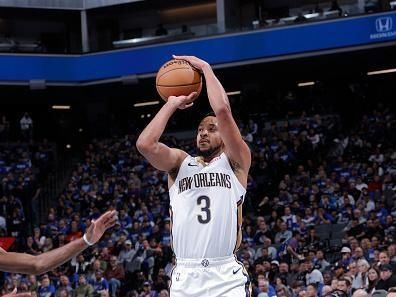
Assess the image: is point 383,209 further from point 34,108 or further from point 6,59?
point 34,108

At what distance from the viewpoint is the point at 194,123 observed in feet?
93.9

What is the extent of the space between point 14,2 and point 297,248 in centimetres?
1469

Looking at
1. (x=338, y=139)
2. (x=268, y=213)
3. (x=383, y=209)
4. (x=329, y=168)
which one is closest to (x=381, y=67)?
(x=338, y=139)

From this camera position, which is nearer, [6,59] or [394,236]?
[394,236]

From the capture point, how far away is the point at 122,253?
2000 cm

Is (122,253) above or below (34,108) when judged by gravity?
below

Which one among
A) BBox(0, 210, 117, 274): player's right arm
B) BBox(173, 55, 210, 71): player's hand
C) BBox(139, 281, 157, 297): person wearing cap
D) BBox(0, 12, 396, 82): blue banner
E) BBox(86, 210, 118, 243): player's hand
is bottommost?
BBox(139, 281, 157, 297): person wearing cap

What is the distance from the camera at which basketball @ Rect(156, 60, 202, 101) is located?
21.7ft

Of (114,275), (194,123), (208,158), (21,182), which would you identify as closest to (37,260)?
(208,158)

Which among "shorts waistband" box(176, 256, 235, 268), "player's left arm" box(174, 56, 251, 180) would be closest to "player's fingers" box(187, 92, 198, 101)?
"player's left arm" box(174, 56, 251, 180)

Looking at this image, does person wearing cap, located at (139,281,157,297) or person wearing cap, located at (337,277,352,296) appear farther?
person wearing cap, located at (139,281,157,297)

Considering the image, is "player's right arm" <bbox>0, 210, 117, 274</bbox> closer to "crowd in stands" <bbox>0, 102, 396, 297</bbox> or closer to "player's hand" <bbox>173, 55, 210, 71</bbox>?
"player's hand" <bbox>173, 55, 210, 71</bbox>

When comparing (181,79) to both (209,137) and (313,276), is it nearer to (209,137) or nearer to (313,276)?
(209,137)

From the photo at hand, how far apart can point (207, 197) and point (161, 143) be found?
0.50 meters
